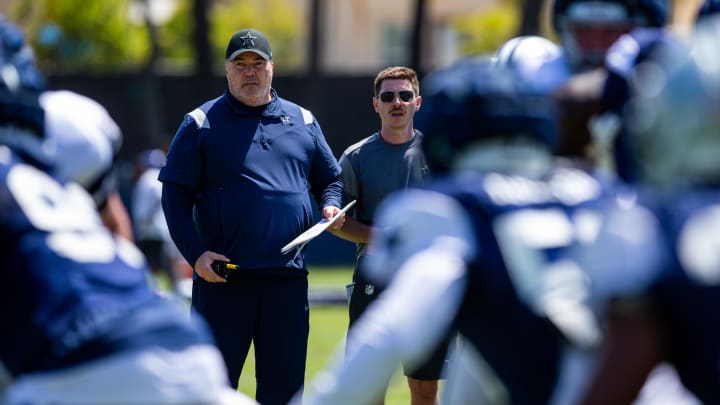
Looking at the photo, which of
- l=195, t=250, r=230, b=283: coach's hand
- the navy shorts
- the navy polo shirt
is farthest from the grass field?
l=195, t=250, r=230, b=283: coach's hand

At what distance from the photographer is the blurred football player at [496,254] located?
3299 mm

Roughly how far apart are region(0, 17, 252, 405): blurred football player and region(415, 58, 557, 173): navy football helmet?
0.81 m

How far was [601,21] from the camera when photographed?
4785 millimetres

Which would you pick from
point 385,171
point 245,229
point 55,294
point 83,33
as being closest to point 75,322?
point 55,294

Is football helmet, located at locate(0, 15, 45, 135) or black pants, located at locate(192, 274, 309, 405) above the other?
football helmet, located at locate(0, 15, 45, 135)

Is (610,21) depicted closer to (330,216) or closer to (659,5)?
(659,5)

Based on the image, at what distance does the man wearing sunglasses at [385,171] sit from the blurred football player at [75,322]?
138 inches

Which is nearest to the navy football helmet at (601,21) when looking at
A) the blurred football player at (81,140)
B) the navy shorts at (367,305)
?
the blurred football player at (81,140)

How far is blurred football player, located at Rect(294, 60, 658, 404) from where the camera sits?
3299 mm

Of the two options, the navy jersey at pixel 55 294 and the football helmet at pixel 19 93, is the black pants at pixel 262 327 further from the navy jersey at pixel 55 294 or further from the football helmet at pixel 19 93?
→ the navy jersey at pixel 55 294

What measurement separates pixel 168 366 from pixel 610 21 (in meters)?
2.03

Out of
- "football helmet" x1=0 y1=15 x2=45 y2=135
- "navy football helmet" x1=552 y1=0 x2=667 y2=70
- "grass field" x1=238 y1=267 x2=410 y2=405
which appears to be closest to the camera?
"football helmet" x1=0 y1=15 x2=45 y2=135

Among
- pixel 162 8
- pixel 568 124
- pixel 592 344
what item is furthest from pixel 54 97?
pixel 162 8

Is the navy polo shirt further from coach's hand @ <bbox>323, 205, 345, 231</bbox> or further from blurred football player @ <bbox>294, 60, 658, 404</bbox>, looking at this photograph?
blurred football player @ <bbox>294, 60, 658, 404</bbox>
